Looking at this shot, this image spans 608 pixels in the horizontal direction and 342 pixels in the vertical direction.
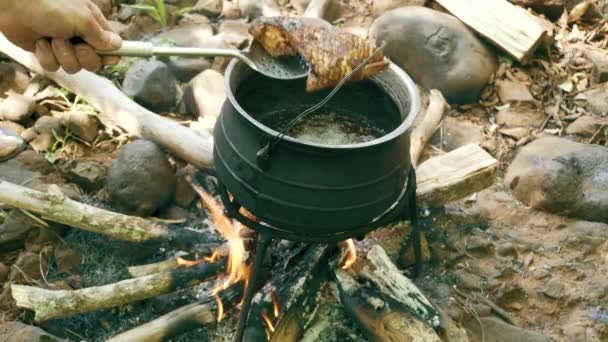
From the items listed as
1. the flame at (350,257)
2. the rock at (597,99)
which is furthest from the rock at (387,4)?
A: the flame at (350,257)

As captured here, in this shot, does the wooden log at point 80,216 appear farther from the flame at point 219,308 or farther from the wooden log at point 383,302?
the wooden log at point 383,302

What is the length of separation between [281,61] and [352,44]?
41cm

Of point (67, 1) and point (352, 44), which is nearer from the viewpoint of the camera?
point (67, 1)

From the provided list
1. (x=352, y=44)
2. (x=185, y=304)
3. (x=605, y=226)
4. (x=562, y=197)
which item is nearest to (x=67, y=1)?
(x=352, y=44)

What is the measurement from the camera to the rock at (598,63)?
4914 millimetres

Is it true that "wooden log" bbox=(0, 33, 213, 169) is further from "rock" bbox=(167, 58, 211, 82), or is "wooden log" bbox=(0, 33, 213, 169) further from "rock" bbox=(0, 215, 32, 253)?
"rock" bbox=(0, 215, 32, 253)

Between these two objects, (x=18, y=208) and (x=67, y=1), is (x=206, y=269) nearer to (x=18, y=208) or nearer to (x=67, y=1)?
(x=18, y=208)

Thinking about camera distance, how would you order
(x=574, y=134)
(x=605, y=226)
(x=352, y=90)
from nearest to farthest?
(x=352, y=90) → (x=605, y=226) → (x=574, y=134)

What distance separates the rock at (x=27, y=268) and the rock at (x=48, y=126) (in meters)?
1.06

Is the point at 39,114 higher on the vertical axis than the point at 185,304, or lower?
higher

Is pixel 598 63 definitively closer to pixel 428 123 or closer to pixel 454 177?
pixel 428 123

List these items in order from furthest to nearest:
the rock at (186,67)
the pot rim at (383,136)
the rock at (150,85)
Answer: the rock at (186,67) → the rock at (150,85) → the pot rim at (383,136)

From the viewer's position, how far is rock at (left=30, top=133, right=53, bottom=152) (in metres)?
3.83

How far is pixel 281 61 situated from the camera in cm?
276
